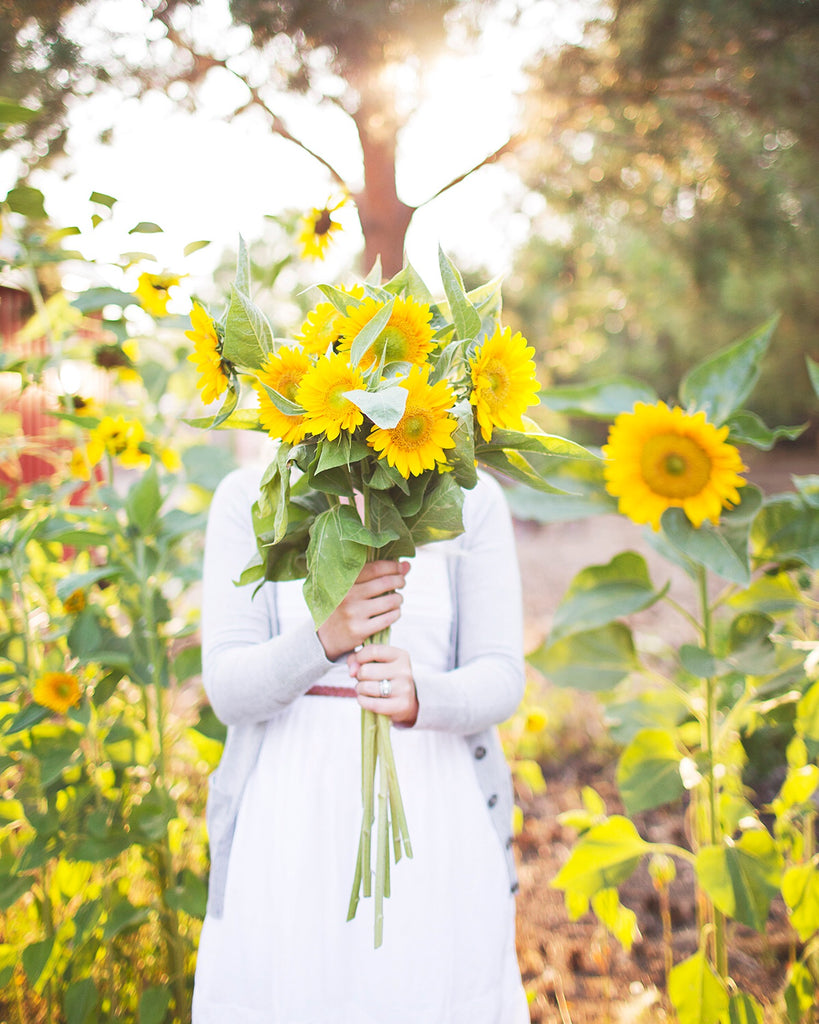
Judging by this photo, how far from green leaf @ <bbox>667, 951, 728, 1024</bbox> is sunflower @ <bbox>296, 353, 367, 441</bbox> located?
1.09 m

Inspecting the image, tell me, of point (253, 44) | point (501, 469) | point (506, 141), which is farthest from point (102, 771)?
point (506, 141)

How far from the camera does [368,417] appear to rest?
2.14 ft

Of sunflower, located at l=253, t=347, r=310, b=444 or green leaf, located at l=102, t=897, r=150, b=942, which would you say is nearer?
sunflower, located at l=253, t=347, r=310, b=444

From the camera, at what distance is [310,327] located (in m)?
0.72

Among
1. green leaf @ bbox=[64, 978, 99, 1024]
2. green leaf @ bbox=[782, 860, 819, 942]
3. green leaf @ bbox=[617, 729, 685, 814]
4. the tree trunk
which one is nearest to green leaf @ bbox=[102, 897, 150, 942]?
green leaf @ bbox=[64, 978, 99, 1024]

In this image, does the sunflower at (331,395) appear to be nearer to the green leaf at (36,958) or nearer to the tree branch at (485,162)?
the green leaf at (36,958)

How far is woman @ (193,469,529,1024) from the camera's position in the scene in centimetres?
90

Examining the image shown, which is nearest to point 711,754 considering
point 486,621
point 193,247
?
point 486,621

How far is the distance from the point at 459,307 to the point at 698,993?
3.81 ft

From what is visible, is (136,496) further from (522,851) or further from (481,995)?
(522,851)

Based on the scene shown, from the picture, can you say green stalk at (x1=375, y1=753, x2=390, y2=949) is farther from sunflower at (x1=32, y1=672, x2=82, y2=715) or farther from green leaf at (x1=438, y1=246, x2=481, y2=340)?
sunflower at (x1=32, y1=672, x2=82, y2=715)

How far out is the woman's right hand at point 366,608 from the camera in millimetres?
813

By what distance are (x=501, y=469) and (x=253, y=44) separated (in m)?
1.93

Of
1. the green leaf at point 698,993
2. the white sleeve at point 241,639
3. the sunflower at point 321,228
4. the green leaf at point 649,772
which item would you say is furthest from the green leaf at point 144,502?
the green leaf at point 698,993
